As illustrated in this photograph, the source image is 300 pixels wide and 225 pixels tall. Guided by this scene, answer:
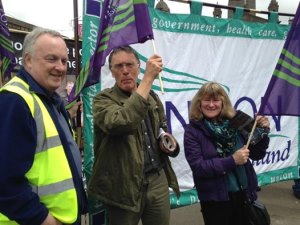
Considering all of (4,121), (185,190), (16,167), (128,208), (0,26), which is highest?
(0,26)

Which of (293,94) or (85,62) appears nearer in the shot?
(293,94)

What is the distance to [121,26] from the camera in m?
2.70

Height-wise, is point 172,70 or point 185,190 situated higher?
point 172,70

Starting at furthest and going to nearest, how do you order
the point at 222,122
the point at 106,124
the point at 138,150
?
the point at 222,122 < the point at 138,150 < the point at 106,124

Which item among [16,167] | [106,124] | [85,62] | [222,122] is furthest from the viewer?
[85,62]

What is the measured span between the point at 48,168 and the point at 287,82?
1.97m

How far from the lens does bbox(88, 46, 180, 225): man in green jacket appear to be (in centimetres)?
220

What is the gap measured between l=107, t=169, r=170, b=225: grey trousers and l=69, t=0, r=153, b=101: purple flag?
0.96 m

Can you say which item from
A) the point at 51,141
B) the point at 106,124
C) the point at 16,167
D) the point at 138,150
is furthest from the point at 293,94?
the point at 16,167

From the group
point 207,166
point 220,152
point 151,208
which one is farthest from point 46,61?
point 220,152

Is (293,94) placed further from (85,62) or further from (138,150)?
(85,62)

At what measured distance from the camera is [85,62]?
3.15 m

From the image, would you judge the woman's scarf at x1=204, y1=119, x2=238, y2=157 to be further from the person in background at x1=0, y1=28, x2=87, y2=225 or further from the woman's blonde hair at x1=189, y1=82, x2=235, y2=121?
the person in background at x1=0, y1=28, x2=87, y2=225

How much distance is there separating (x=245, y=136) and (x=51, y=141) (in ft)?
5.51
